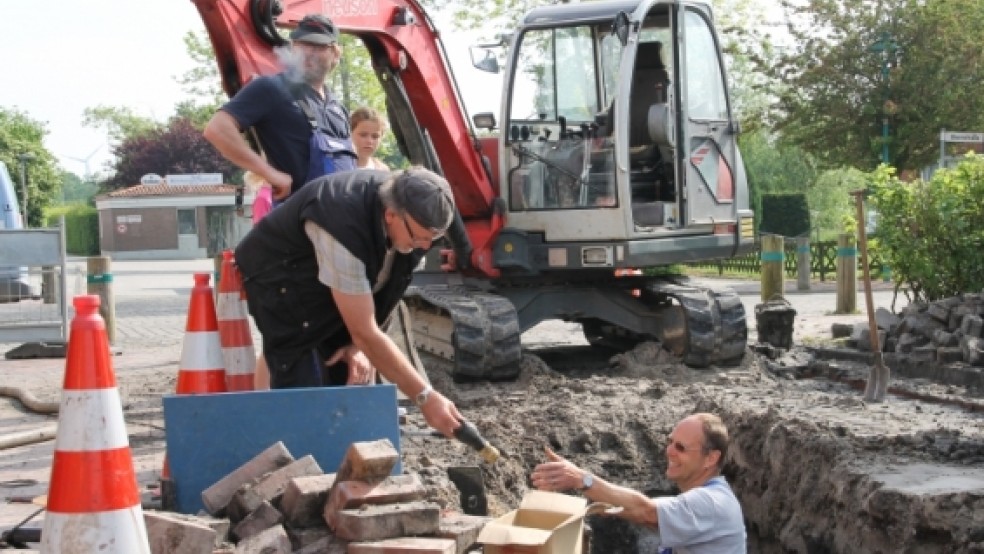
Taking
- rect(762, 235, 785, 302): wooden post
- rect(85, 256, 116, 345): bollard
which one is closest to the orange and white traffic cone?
rect(85, 256, 116, 345): bollard

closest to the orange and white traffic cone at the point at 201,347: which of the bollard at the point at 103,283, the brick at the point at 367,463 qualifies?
the brick at the point at 367,463

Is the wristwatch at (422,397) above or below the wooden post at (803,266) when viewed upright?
above

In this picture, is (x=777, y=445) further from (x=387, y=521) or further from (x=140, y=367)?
(x=140, y=367)

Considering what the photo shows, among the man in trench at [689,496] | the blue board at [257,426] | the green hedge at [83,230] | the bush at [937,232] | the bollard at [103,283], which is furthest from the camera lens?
the green hedge at [83,230]

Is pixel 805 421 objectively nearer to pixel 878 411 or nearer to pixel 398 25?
pixel 878 411

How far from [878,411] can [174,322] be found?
1304 cm

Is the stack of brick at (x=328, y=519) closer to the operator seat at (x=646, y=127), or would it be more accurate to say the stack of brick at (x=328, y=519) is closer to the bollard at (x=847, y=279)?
the operator seat at (x=646, y=127)

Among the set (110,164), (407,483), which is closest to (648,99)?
(407,483)

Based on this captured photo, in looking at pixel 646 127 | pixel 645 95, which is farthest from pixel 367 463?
pixel 645 95

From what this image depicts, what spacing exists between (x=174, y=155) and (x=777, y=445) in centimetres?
6923

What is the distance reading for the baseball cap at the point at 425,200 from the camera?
4699 mm

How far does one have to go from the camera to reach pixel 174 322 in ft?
64.1

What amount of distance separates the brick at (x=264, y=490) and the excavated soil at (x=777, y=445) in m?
1.94

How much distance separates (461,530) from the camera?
4.60 metres
